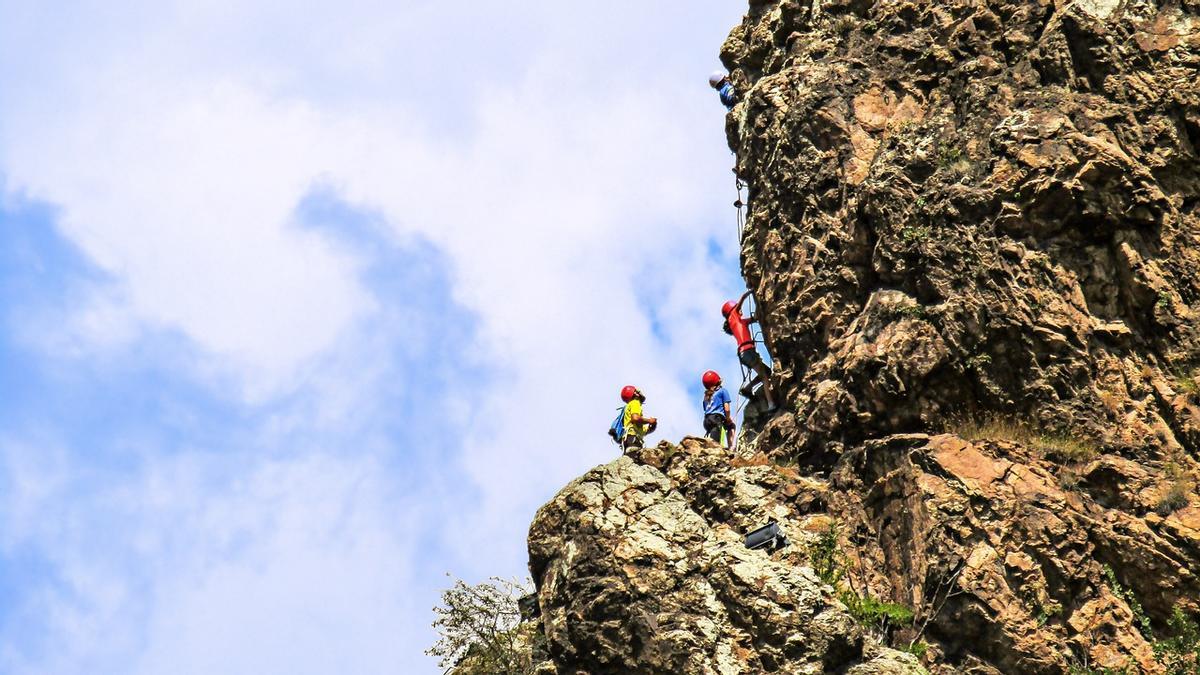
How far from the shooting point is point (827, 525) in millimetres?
20125

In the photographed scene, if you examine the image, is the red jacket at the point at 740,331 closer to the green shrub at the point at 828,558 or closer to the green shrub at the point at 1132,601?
the green shrub at the point at 828,558

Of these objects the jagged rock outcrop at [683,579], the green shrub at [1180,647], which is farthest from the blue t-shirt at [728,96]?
the green shrub at [1180,647]

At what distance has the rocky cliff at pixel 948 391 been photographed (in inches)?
713

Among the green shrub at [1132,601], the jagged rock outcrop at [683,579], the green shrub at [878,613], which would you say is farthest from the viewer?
the green shrub at [878,613]

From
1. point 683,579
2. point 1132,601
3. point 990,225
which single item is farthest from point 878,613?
point 990,225

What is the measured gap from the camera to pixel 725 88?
27.3 meters

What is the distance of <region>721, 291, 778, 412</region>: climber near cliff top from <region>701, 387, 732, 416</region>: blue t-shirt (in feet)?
1.10

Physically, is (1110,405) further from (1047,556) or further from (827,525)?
(827,525)

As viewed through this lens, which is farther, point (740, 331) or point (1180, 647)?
point (740, 331)

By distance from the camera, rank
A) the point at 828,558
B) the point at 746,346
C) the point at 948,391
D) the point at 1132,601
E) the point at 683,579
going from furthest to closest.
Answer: the point at 746,346 → the point at 948,391 → the point at 828,558 → the point at 683,579 → the point at 1132,601

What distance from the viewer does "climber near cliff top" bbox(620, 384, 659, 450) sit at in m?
24.3

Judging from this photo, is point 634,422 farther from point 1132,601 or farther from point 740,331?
point 1132,601

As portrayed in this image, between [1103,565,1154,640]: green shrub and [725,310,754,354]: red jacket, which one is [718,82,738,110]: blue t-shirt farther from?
[1103,565,1154,640]: green shrub

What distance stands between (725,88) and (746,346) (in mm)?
→ 5542
